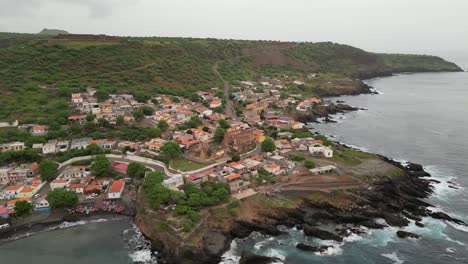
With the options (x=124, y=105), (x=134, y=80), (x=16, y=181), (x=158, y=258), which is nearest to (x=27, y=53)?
(x=134, y=80)

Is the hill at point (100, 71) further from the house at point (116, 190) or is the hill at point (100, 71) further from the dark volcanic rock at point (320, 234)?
the dark volcanic rock at point (320, 234)

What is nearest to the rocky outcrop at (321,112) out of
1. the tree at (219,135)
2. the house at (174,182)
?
the tree at (219,135)

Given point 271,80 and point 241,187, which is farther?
point 271,80

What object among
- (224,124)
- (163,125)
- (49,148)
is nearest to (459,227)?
(224,124)

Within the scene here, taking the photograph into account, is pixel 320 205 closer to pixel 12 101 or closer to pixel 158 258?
pixel 158 258

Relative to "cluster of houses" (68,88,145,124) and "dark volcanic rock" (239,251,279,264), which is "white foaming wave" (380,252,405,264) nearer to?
"dark volcanic rock" (239,251,279,264)

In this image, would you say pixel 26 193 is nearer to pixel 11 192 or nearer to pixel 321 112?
pixel 11 192

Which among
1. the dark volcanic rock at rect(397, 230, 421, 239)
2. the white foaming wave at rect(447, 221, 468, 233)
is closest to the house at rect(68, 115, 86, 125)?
the dark volcanic rock at rect(397, 230, 421, 239)
